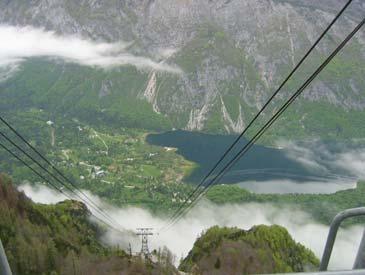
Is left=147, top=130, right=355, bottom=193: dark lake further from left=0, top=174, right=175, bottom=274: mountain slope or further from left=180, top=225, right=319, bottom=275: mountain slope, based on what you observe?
left=0, top=174, right=175, bottom=274: mountain slope

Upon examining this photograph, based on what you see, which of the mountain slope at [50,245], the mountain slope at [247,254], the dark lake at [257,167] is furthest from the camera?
the dark lake at [257,167]

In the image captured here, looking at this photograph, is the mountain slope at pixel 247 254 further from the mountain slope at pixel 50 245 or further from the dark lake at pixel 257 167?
the dark lake at pixel 257 167

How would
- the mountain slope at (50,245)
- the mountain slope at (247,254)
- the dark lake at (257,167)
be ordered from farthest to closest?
the dark lake at (257,167), the mountain slope at (247,254), the mountain slope at (50,245)

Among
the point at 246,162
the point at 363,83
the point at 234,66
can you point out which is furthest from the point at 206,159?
the point at 363,83

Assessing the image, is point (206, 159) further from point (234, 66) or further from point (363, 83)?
point (363, 83)

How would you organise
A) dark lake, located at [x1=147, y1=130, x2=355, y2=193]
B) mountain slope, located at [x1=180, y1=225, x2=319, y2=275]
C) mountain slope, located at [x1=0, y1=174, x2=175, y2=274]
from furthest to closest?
dark lake, located at [x1=147, y1=130, x2=355, y2=193] < mountain slope, located at [x1=180, y1=225, x2=319, y2=275] < mountain slope, located at [x1=0, y1=174, x2=175, y2=274]

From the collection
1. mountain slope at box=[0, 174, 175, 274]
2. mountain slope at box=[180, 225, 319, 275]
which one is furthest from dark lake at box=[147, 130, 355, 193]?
mountain slope at box=[0, 174, 175, 274]

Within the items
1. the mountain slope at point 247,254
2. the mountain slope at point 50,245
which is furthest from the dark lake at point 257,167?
the mountain slope at point 50,245

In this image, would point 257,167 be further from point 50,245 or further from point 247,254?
point 50,245

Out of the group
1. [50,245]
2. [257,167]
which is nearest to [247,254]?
[50,245]
